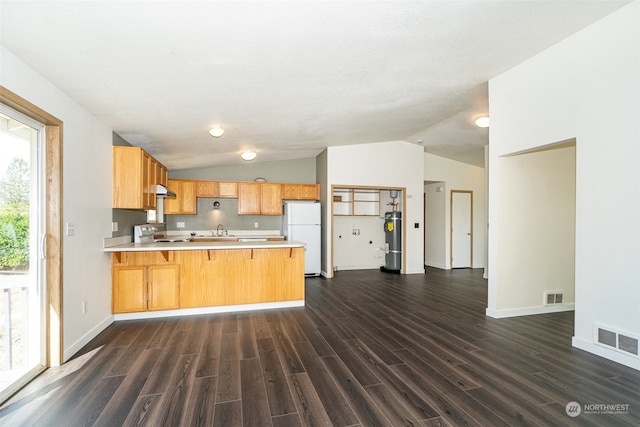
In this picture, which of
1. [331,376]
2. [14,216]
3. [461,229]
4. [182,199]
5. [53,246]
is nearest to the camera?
[14,216]

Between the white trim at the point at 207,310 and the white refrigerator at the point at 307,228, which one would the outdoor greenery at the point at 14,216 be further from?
the white refrigerator at the point at 307,228

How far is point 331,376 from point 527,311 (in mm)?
2865

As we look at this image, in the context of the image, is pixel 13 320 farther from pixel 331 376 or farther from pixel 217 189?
pixel 217 189

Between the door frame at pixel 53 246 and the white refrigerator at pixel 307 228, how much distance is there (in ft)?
13.3

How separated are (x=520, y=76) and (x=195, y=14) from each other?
3264 mm

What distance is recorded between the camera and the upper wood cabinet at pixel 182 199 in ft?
20.3

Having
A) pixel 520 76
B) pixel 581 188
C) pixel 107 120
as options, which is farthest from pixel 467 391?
pixel 107 120

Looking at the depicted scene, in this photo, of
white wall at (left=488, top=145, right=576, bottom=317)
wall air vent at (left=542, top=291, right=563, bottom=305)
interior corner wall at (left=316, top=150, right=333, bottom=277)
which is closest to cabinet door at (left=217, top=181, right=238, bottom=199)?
interior corner wall at (left=316, top=150, right=333, bottom=277)

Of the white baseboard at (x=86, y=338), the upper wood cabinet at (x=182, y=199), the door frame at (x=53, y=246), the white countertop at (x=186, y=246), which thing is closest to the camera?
the door frame at (x=53, y=246)

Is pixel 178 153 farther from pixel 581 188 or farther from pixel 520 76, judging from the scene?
pixel 581 188

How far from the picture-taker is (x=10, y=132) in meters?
2.18

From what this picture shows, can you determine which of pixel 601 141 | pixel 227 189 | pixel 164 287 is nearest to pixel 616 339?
pixel 601 141

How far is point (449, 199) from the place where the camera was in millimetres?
7535

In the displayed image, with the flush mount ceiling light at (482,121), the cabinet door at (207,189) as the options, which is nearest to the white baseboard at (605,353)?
the flush mount ceiling light at (482,121)
